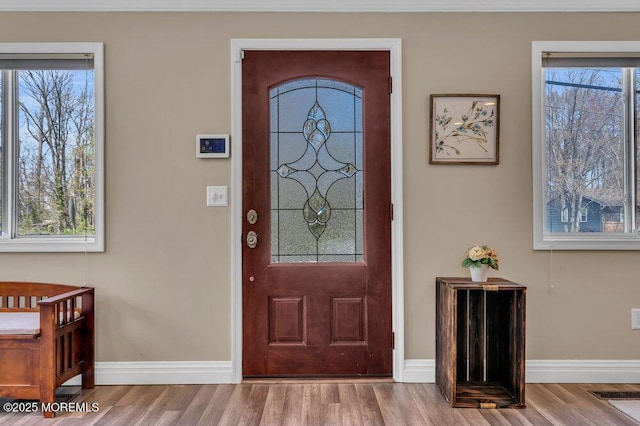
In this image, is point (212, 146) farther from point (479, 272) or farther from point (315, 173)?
point (479, 272)

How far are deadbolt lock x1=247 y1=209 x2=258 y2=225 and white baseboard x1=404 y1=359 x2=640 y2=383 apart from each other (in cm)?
132

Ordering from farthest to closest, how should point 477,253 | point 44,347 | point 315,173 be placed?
point 315,173, point 477,253, point 44,347

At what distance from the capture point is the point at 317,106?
A: 2.82m

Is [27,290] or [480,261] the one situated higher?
[480,261]

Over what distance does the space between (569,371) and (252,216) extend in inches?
88.1

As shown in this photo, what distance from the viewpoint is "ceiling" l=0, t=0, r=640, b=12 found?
275 centimetres

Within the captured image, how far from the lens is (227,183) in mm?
2791

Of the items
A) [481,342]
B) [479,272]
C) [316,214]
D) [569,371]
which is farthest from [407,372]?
[316,214]

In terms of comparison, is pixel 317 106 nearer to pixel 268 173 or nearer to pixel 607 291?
pixel 268 173

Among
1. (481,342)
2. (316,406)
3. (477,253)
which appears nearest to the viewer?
(316,406)

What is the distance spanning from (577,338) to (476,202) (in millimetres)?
1075

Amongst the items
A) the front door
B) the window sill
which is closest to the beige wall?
the window sill

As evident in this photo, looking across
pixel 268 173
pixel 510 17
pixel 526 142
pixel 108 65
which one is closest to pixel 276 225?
pixel 268 173

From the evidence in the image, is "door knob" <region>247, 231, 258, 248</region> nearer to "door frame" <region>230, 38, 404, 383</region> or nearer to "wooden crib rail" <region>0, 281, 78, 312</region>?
"door frame" <region>230, 38, 404, 383</region>
